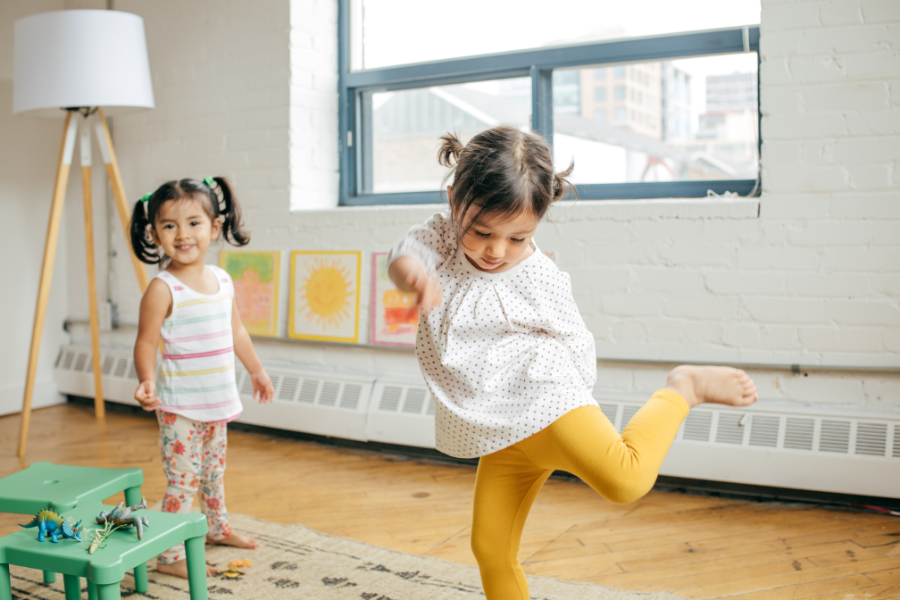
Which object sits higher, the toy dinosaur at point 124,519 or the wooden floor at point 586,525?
the toy dinosaur at point 124,519

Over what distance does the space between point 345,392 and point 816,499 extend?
63.6 inches

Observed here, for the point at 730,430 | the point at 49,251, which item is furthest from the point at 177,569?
the point at 49,251

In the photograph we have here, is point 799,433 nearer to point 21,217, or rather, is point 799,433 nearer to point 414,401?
point 414,401

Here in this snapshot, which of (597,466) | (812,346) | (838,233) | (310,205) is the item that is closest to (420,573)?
(597,466)

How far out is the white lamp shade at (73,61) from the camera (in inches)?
101

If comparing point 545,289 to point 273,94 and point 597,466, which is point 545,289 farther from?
point 273,94

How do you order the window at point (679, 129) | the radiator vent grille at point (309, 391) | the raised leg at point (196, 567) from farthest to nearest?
the radiator vent grille at point (309, 391), the window at point (679, 129), the raised leg at point (196, 567)

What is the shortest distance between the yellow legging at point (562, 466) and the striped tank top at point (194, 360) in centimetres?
75

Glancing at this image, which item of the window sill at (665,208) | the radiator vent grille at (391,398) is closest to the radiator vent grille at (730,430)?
the window sill at (665,208)

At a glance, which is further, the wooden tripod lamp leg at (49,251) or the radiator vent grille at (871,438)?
the wooden tripod lamp leg at (49,251)

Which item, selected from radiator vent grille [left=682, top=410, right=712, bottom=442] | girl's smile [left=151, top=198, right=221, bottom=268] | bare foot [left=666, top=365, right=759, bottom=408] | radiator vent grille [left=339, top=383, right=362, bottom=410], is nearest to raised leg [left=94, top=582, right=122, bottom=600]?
girl's smile [left=151, top=198, right=221, bottom=268]

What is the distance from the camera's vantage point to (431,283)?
115cm

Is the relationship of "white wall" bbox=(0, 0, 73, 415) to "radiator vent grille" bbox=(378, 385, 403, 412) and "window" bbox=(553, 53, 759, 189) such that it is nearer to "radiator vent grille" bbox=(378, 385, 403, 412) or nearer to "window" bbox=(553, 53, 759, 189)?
"radiator vent grille" bbox=(378, 385, 403, 412)

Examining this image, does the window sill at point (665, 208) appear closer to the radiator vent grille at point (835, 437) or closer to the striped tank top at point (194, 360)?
the radiator vent grille at point (835, 437)
